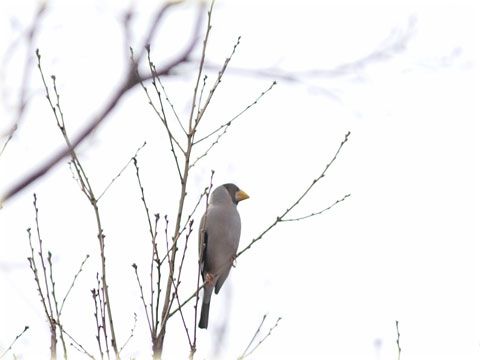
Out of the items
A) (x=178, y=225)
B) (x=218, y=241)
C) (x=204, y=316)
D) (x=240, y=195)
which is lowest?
(x=178, y=225)

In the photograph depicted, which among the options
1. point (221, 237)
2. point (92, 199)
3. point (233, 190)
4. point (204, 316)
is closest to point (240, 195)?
point (233, 190)

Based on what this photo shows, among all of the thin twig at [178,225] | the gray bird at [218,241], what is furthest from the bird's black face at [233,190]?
the thin twig at [178,225]

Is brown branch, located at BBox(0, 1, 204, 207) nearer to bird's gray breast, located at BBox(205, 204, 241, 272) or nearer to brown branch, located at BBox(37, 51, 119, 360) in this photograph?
brown branch, located at BBox(37, 51, 119, 360)

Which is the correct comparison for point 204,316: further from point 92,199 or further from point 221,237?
point 92,199

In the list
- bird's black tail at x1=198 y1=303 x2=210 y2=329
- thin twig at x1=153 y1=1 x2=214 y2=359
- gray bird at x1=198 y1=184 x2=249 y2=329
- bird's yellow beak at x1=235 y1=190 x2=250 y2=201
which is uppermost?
bird's yellow beak at x1=235 y1=190 x2=250 y2=201

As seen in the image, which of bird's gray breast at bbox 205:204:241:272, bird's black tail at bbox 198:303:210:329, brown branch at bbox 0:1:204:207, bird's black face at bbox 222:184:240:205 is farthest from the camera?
bird's black face at bbox 222:184:240:205

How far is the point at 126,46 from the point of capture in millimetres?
3889

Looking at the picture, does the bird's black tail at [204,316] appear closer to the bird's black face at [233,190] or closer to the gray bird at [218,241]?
the gray bird at [218,241]

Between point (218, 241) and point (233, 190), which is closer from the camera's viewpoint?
point (218, 241)

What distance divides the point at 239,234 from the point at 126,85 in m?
3.20

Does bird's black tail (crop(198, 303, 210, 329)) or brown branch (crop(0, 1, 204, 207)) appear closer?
brown branch (crop(0, 1, 204, 207))

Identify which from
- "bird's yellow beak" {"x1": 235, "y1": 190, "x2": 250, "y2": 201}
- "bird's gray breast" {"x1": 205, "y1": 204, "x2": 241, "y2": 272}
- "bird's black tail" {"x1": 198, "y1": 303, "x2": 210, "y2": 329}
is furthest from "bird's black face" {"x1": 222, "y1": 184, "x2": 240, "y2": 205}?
"bird's black tail" {"x1": 198, "y1": 303, "x2": 210, "y2": 329}

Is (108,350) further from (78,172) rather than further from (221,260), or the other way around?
(221,260)

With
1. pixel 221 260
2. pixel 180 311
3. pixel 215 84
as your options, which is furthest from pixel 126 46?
pixel 221 260
